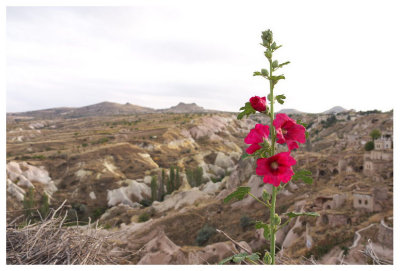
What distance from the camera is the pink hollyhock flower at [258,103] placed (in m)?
1.54

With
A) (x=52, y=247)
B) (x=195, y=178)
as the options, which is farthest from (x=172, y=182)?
(x=52, y=247)

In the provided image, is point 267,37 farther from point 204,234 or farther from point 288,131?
point 204,234

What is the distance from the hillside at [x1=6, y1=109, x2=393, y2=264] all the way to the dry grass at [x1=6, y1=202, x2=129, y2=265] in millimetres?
347

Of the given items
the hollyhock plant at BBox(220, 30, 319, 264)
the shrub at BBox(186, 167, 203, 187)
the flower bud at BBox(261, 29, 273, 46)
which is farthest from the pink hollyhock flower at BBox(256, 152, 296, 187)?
the shrub at BBox(186, 167, 203, 187)

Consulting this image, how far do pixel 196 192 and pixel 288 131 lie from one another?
27.1 m

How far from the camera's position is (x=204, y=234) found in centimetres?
1725

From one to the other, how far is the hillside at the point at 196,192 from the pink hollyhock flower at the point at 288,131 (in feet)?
2.47

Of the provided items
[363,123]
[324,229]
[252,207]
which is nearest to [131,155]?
[252,207]

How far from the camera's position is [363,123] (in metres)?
57.0

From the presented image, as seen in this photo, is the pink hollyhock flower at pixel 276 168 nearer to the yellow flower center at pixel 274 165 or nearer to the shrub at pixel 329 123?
the yellow flower center at pixel 274 165

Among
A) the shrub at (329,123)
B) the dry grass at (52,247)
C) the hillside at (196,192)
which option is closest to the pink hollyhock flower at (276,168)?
the hillside at (196,192)

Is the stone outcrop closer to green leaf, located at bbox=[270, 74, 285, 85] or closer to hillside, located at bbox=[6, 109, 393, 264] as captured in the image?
hillside, located at bbox=[6, 109, 393, 264]

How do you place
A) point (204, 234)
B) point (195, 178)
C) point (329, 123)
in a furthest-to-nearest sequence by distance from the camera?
point (329, 123)
point (195, 178)
point (204, 234)

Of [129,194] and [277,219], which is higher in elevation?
[277,219]
